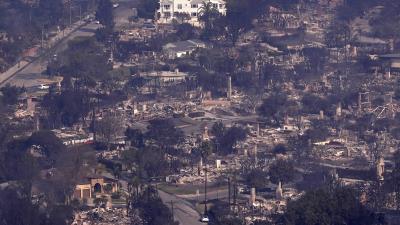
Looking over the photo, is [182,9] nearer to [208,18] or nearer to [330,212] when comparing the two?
[208,18]

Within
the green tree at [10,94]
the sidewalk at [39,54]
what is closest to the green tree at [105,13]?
the sidewalk at [39,54]

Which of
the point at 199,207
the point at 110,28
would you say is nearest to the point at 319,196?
the point at 199,207

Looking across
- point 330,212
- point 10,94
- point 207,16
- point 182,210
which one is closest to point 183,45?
point 207,16

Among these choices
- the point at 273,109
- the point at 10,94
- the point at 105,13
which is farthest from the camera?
the point at 105,13

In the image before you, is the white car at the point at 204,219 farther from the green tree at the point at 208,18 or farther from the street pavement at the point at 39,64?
the green tree at the point at 208,18

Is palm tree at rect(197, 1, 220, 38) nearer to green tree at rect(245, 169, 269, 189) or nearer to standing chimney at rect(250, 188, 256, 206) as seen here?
green tree at rect(245, 169, 269, 189)

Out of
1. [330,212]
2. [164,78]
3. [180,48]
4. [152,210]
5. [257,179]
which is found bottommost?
[164,78]

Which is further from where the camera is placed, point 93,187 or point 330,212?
point 93,187

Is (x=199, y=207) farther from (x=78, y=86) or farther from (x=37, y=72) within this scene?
(x=37, y=72)
